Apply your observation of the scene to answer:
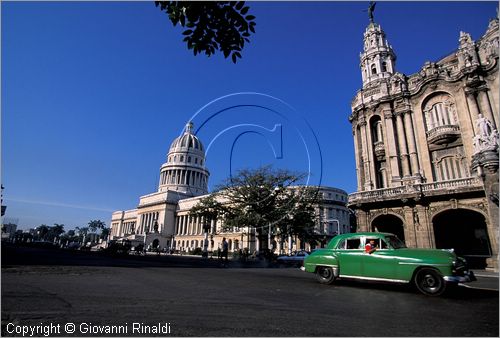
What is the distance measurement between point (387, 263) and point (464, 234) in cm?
2193

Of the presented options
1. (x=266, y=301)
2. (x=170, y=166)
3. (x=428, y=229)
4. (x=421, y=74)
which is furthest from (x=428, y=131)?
(x=170, y=166)

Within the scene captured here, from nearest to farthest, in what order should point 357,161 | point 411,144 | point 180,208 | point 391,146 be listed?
point 411,144 → point 391,146 → point 357,161 → point 180,208

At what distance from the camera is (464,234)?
24.7 m

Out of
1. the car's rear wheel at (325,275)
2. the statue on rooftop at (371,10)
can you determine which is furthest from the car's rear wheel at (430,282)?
the statue on rooftop at (371,10)

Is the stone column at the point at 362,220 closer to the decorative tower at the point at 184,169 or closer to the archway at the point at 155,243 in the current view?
the archway at the point at 155,243

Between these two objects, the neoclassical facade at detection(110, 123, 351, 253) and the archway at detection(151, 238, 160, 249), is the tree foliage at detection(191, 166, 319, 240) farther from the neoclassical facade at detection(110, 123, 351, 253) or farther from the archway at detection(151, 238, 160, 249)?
the archway at detection(151, 238, 160, 249)

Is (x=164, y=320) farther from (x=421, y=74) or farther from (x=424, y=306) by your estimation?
(x=421, y=74)

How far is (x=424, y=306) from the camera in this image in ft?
20.3

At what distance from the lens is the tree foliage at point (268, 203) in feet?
119

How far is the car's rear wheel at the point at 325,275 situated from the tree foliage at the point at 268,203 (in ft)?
82.7

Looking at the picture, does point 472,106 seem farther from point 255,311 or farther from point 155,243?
point 155,243

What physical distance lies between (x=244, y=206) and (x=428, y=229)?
20.8 meters

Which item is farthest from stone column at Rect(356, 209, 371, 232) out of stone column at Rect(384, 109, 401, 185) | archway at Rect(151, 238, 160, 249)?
archway at Rect(151, 238, 160, 249)

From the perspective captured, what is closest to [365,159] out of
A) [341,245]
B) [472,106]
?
[472,106]
